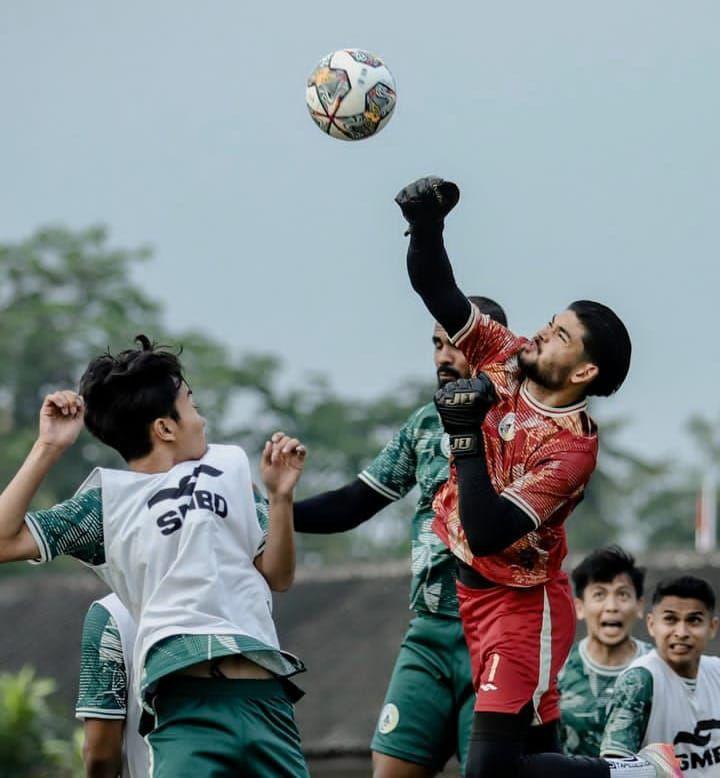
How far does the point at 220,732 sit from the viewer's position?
19.0ft

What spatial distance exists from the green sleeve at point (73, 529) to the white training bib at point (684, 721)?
2.96m

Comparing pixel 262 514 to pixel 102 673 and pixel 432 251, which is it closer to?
pixel 102 673

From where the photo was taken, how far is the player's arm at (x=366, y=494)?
24.0 ft

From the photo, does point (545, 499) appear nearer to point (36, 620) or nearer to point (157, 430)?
point (157, 430)

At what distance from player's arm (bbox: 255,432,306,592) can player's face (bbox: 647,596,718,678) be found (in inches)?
106

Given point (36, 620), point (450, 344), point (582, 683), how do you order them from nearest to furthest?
1. point (450, 344)
2. point (582, 683)
3. point (36, 620)

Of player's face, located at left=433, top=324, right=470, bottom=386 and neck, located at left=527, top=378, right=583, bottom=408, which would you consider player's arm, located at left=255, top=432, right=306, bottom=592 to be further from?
player's face, located at left=433, top=324, right=470, bottom=386

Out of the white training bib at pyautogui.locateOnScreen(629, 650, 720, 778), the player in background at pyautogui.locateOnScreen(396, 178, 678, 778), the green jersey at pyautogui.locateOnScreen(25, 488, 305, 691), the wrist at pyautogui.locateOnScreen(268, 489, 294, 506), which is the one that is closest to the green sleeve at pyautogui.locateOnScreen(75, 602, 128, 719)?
the green jersey at pyautogui.locateOnScreen(25, 488, 305, 691)

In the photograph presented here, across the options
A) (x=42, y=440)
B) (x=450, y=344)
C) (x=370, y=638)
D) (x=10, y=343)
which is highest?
(x=10, y=343)

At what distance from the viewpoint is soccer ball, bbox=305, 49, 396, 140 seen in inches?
278

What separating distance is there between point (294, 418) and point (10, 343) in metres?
6.85

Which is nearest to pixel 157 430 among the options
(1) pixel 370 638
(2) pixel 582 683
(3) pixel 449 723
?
(3) pixel 449 723

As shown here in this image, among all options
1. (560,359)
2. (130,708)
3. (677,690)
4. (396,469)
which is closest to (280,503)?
(130,708)

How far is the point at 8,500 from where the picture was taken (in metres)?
5.83
